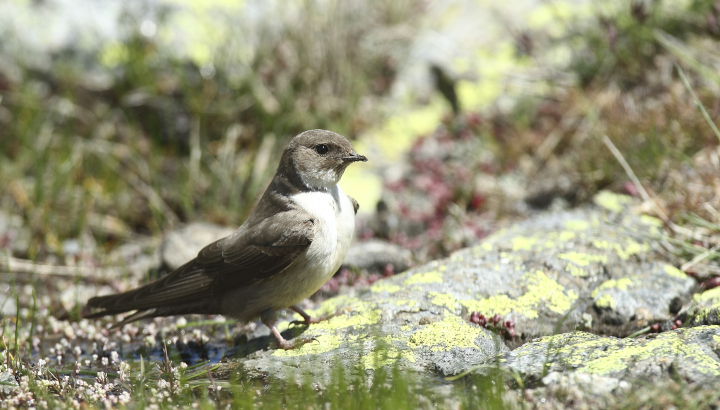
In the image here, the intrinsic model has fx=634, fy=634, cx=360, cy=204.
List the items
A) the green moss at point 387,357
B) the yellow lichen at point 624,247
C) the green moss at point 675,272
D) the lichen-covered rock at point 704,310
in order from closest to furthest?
the green moss at point 387,357 < the lichen-covered rock at point 704,310 < the green moss at point 675,272 < the yellow lichen at point 624,247

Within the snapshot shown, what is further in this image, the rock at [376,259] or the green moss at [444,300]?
the rock at [376,259]

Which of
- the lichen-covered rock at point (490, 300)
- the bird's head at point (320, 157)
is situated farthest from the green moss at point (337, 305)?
the bird's head at point (320, 157)

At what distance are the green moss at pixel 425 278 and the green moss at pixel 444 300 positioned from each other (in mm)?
206

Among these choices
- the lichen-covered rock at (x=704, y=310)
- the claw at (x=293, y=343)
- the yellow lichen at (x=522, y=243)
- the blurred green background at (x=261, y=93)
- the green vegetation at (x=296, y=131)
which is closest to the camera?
the lichen-covered rock at (x=704, y=310)

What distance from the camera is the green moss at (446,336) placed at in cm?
384

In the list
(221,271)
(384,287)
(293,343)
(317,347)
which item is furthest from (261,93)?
(317,347)

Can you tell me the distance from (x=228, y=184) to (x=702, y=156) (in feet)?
16.7

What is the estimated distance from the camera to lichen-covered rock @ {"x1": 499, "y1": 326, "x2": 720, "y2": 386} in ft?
10.3

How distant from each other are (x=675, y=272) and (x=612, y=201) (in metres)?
1.39

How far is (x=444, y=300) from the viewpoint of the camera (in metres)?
4.43

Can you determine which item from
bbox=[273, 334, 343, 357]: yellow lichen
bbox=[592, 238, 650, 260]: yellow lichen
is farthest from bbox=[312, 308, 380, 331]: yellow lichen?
bbox=[592, 238, 650, 260]: yellow lichen

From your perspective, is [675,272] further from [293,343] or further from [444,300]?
[293,343]

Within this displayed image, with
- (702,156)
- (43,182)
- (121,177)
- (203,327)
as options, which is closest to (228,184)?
(121,177)

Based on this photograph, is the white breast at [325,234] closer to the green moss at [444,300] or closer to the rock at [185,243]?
the green moss at [444,300]
